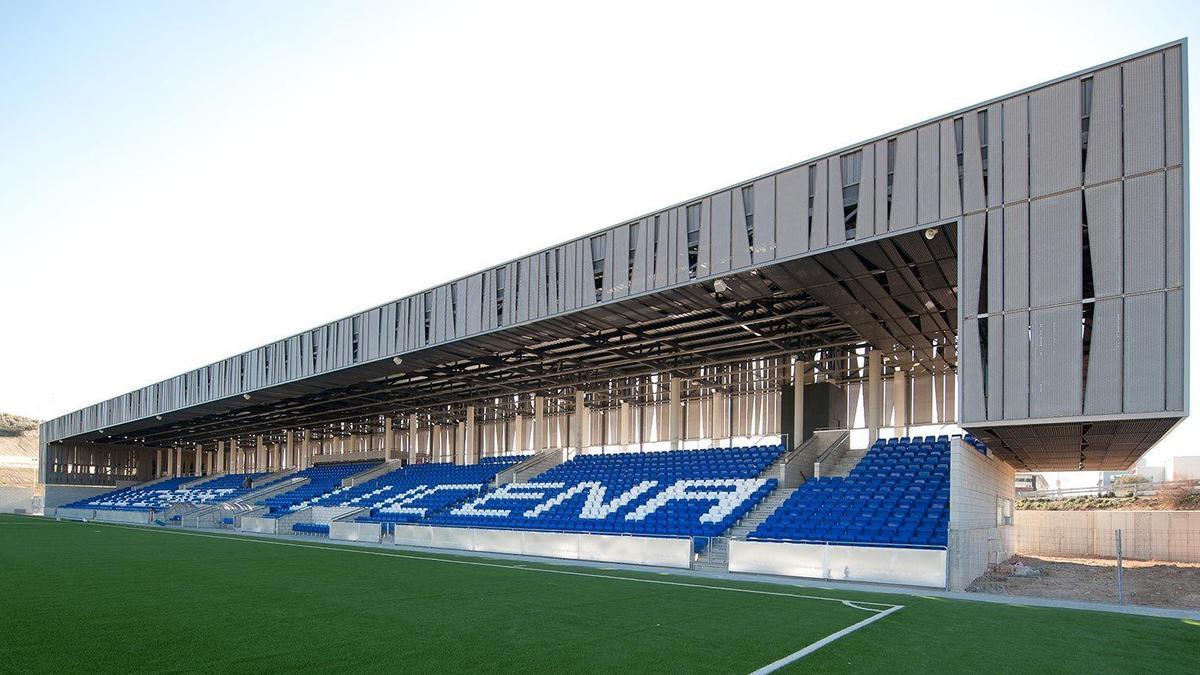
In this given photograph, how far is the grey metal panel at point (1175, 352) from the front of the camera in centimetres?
1425

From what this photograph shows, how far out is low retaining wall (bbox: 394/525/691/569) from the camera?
21.5 m

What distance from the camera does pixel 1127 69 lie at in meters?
15.6

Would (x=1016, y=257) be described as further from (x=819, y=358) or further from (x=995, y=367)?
(x=819, y=358)

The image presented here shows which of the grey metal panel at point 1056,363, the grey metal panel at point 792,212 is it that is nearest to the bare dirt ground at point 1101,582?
the grey metal panel at point 1056,363

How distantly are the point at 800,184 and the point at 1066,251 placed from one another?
611cm

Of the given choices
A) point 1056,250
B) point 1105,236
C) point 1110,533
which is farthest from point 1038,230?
point 1110,533

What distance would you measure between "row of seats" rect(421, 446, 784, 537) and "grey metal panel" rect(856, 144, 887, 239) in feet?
30.7

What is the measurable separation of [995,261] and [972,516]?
6.24 m

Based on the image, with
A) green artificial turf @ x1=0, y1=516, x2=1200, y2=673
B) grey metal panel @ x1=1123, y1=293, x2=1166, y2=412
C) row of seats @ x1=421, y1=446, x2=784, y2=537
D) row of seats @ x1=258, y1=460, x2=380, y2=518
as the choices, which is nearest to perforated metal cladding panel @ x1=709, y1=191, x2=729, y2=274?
row of seats @ x1=421, y1=446, x2=784, y2=537

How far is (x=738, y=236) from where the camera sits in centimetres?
2084

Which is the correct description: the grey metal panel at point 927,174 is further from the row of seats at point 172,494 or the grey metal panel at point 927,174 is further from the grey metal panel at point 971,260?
the row of seats at point 172,494

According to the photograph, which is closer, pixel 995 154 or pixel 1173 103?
pixel 1173 103

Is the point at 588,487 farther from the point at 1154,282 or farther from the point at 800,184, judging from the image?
the point at 1154,282

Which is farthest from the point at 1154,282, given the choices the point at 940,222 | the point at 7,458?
the point at 7,458
